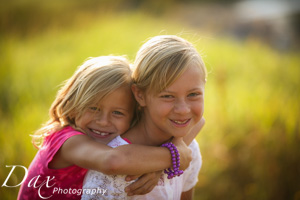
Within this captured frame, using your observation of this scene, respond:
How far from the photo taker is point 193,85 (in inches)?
79.8

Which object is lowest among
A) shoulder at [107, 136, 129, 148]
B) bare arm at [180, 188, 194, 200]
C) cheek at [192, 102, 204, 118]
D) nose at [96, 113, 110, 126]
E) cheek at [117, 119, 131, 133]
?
bare arm at [180, 188, 194, 200]

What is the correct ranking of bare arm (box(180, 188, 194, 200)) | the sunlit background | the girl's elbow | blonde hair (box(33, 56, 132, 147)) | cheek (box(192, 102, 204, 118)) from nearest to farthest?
the girl's elbow
cheek (box(192, 102, 204, 118))
blonde hair (box(33, 56, 132, 147))
bare arm (box(180, 188, 194, 200))
the sunlit background

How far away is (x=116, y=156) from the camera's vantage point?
1832 mm

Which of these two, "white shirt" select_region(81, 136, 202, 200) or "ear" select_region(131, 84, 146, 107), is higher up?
"ear" select_region(131, 84, 146, 107)

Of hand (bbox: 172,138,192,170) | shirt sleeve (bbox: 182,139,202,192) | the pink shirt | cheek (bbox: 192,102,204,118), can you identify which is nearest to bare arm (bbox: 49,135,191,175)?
hand (bbox: 172,138,192,170)

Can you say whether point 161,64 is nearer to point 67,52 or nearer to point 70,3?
point 67,52

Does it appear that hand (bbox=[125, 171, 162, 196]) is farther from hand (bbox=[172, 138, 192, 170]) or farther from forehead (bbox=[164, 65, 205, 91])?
forehead (bbox=[164, 65, 205, 91])

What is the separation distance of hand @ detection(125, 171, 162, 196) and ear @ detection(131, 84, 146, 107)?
18.8 inches

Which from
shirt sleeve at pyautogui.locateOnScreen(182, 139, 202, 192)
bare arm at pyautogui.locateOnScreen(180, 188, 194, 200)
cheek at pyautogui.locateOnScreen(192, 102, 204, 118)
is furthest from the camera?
bare arm at pyautogui.locateOnScreen(180, 188, 194, 200)

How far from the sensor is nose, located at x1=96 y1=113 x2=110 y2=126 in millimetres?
2209

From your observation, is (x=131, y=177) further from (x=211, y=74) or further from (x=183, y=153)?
(x=211, y=74)

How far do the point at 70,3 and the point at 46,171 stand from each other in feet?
22.4

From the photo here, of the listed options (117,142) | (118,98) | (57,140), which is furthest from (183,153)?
(57,140)

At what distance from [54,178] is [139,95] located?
0.84 m
